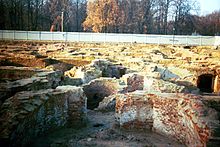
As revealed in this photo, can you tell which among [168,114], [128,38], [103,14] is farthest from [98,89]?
[103,14]

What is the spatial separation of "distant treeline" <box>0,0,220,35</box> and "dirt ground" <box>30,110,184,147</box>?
3300 centimetres

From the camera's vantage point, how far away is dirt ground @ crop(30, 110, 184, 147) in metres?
6.96

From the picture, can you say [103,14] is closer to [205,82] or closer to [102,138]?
[205,82]

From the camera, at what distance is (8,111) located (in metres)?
6.07

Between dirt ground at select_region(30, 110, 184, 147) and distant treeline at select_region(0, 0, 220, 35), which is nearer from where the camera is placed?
dirt ground at select_region(30, 110, 184, 147)

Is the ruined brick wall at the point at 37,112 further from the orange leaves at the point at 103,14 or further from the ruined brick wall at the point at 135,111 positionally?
the orange leaves at the point at 103,14

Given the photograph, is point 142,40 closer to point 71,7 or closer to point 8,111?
point 71,7

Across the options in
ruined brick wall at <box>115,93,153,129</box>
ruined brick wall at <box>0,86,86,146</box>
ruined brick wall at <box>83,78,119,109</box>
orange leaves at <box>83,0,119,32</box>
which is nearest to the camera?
ruined brick wall at <box>0,86,86,146</box>

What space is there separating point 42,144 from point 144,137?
2.71m

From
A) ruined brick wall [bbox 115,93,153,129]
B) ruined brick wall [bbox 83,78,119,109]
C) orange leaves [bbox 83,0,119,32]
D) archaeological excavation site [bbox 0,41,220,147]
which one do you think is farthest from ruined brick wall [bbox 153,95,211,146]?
orange leaves [bbox 83,0,119,32]

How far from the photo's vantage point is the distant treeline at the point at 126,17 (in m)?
40.6

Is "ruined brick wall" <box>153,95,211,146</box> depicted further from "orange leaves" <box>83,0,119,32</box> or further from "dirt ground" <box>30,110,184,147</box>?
"orange leaves" <box>83,0,119,32</box>

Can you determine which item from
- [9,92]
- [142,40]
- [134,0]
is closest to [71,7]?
[134,0]

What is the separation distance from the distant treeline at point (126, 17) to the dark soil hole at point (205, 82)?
24.8m
